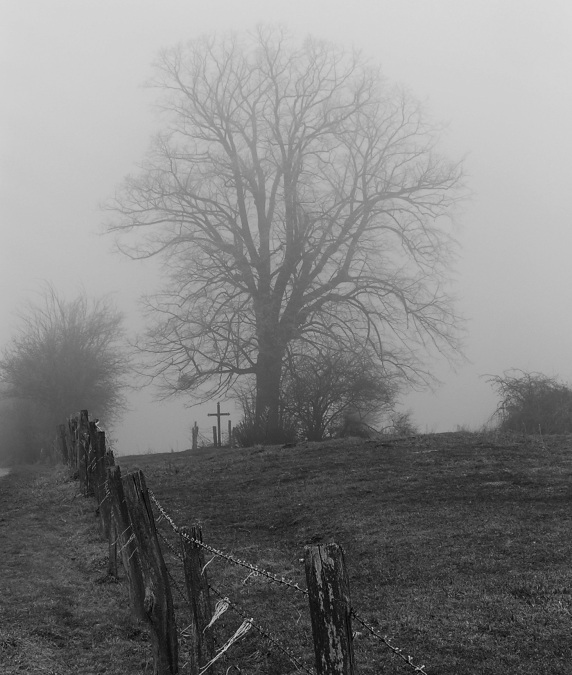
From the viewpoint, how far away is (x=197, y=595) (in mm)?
5305

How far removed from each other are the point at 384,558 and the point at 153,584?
11.4ft

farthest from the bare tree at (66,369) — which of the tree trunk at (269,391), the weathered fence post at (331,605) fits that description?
the weathered fence post at (331,605)

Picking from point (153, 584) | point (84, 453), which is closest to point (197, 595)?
point (153, 584)

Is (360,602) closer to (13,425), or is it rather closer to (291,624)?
(291,624)

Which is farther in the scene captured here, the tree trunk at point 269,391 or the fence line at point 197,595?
the tree trunk at point 269,391

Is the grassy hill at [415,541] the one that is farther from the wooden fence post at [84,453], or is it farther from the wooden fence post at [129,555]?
the wooden fence post at [84,453]

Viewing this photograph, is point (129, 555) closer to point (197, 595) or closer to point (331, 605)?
point (197, 595)

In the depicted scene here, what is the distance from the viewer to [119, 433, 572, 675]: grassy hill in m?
6.22

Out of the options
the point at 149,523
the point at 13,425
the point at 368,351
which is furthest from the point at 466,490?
the point at 13,425

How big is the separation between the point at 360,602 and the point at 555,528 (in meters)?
3.26

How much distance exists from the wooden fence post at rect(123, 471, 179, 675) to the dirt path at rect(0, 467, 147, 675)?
1.30 ft

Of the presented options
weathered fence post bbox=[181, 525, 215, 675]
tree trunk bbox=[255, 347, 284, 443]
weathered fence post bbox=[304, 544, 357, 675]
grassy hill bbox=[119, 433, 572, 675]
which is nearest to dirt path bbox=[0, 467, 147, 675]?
grassy hill bbox=[119, 433, 572, 675]

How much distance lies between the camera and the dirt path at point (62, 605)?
6.68 metres

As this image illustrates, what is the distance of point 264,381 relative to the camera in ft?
92.8
